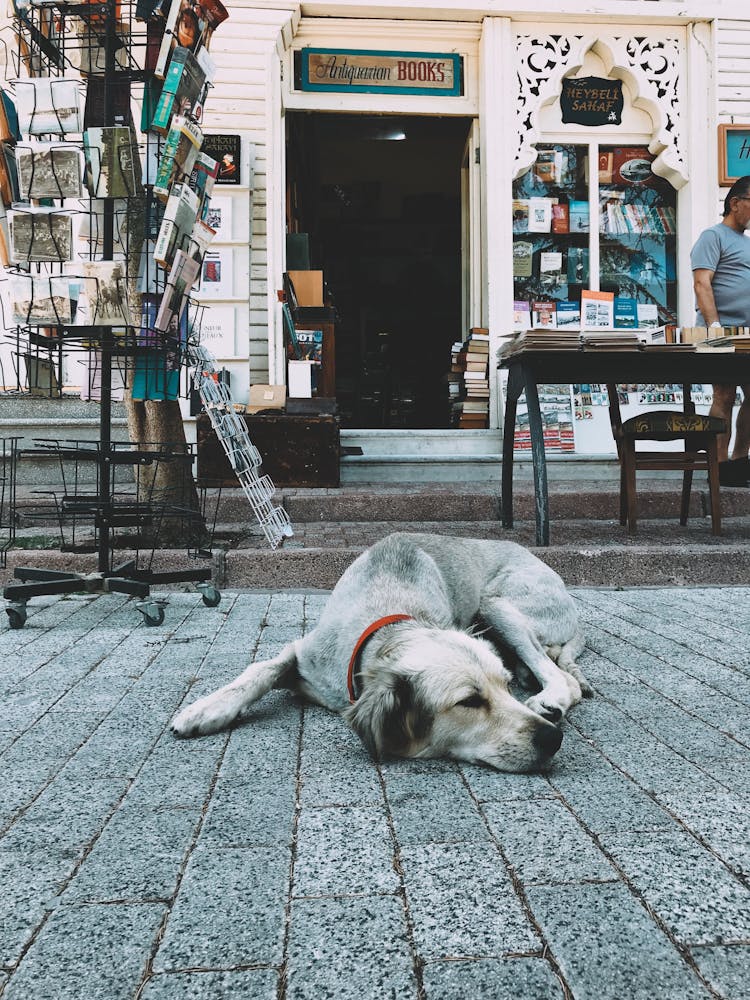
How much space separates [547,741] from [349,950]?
860mm

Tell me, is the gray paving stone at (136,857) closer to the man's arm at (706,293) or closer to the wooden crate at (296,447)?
the wooden crate at (296,447)

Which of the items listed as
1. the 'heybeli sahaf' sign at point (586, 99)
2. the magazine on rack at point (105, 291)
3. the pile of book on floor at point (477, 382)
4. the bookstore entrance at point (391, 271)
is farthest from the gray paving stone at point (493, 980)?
the bookstore entrance at point (391, 271)

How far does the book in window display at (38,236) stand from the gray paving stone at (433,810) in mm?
2778

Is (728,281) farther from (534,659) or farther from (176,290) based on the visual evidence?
(534,659)

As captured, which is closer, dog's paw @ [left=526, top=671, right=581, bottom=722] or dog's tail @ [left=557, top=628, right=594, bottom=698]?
dog's paw @ [left=526, top=671, right=581, bottom=722]

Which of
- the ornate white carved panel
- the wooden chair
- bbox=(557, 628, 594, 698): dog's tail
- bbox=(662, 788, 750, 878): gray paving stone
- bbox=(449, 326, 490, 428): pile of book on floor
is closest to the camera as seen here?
bbox=(662, 788, 750, 878): gray paving stone

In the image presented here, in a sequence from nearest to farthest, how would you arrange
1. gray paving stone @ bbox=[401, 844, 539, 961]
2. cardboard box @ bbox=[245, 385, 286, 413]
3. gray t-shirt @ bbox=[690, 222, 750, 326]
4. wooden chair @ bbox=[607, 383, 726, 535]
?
gray paving stone @ bbox=[401, 844, 539, 961] < wooden chair @ bbox=[607, 383, 726, 535] < gray t-shirt @ bbox=[690, 222, 750, 326] < cardboard box @ bbox=[245, 385, 286, 413]

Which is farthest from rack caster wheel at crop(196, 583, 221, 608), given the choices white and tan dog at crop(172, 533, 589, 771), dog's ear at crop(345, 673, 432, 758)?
dog's ear at crop(345, 673, 432, 758)

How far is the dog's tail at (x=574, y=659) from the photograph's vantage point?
2713mm

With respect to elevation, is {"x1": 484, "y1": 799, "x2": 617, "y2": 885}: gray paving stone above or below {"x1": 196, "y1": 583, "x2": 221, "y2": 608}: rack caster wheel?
below

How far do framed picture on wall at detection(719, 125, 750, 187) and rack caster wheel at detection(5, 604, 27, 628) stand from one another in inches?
321

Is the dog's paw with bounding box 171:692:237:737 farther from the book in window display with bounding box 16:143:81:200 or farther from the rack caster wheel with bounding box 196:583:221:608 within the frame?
the book in window display with bounding box 16:143:81:200

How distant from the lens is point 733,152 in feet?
27.6

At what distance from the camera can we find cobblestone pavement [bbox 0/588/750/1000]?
125 cm
